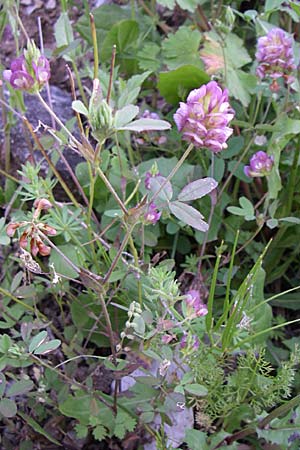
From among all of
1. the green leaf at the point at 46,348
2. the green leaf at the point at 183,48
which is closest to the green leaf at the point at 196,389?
the green leaf at the point at 46,348

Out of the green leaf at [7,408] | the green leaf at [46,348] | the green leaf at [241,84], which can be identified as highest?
the green leaf at [241,84]

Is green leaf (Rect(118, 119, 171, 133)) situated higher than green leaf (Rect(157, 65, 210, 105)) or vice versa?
green leaf (Rect(118, 119, 171, 133))

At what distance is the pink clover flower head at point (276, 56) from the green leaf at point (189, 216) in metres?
0.55

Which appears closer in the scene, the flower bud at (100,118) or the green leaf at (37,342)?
the flower bud at (100,118)

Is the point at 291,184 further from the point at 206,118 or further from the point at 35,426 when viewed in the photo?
the point at 35,426

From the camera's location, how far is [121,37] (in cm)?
174

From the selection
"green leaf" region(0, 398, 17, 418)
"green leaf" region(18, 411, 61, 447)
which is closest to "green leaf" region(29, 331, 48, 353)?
"green leaf" region(0, 398, 17, 418)

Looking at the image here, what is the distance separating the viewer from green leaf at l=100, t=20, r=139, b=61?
1711 millimetres

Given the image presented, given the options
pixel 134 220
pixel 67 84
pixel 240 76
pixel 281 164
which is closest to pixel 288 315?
pixel 281 164

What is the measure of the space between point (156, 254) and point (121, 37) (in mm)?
748

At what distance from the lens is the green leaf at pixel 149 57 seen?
5.58 feet

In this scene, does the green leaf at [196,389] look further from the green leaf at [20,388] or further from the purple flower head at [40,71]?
the purple flower head at [40,71]

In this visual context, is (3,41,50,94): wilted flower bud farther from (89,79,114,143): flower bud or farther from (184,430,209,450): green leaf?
(184,430,209,450): green leaf

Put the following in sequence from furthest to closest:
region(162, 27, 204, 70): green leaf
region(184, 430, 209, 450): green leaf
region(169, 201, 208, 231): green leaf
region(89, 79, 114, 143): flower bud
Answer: region(162, 27, 204, 70): green leaf
region(184, 430, 209, 450): green leaf
region(169, 201, 208, 231): green leaf
region(89, 79, 114, 143): flower bud
